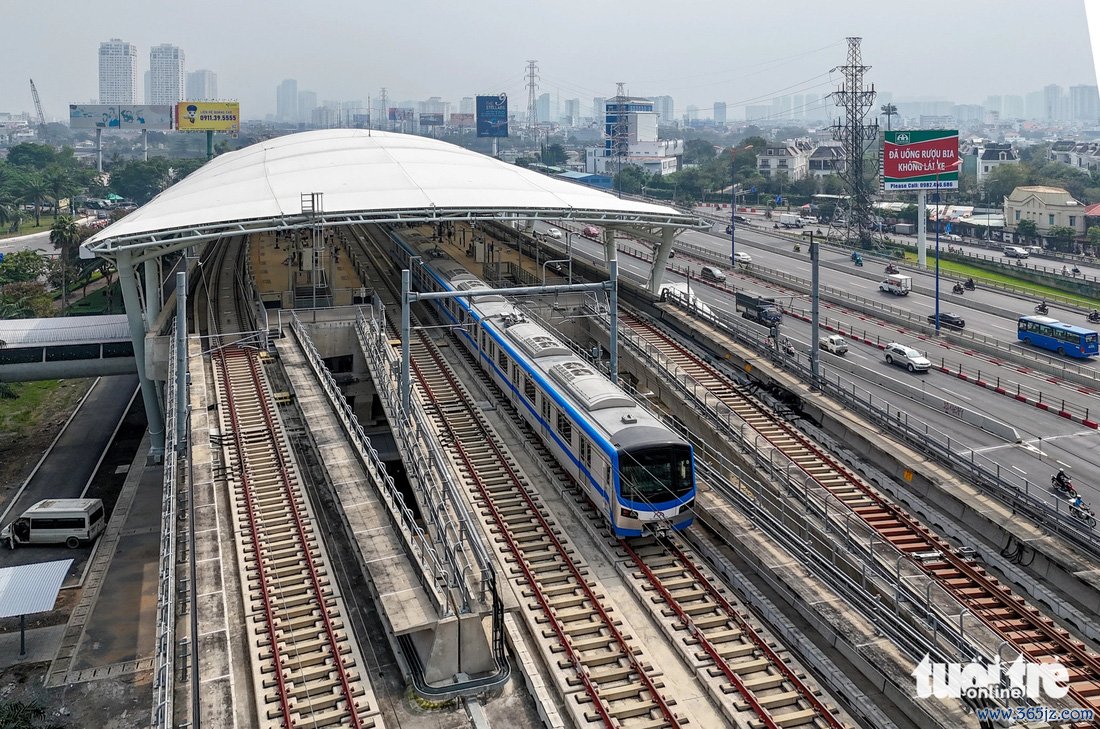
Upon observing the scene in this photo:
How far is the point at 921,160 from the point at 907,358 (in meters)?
34.1

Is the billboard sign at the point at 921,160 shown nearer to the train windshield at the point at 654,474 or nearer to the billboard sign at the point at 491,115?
the train windshield at the point at 654,474

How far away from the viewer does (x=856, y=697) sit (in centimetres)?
1569

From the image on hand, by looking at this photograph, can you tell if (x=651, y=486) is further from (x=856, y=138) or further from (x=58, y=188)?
(x=58, y=188)

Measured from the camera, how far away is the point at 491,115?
17400 cm

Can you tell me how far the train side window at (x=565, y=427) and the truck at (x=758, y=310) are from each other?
26.4 m

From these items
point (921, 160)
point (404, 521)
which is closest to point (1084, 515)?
point (404, 521)

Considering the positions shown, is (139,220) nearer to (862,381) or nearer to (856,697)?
(862,381)

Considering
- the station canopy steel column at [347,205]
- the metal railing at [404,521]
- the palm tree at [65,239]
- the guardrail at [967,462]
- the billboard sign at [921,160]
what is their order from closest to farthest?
the metal railing at [404,521] → the guardrail at [967,462] → the station canopy steel column at [347,205] → the palm tree at [65,239] → the billboard sign at [921,160]

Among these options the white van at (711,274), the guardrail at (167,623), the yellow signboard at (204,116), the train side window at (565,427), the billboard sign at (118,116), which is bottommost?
the guardrail at (167,623)

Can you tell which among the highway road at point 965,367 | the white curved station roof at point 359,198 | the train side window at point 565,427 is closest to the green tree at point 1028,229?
the highway road at point 965,367

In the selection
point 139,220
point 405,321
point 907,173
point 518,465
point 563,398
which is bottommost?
point 518,465

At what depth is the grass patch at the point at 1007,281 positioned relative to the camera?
209 ft

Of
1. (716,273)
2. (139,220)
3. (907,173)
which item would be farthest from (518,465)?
(907,173)

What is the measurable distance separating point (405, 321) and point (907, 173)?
57452 mm
